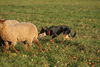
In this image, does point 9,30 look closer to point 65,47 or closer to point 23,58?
point 23,58

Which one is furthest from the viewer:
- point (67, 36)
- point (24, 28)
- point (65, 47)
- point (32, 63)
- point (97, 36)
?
point (97, 36)

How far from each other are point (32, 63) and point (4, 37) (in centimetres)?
174

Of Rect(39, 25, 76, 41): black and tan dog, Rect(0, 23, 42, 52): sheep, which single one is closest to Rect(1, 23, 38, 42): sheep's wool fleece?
Rect(0, 23, 42, 52): sheep

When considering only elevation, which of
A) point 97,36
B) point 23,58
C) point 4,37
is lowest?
point 97,36

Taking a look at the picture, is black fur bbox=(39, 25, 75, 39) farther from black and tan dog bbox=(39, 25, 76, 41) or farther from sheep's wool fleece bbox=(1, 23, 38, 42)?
sheep's wool fleece bbox=(1, 23, 38, 42)

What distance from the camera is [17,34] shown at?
31.2ft

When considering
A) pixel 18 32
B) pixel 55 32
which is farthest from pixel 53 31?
pixel 18 32

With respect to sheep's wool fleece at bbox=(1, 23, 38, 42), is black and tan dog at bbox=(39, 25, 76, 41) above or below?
below

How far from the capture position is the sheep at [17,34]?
9.24 meters

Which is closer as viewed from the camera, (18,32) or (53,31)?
(18,32)

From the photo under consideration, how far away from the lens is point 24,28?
9750 millimetres

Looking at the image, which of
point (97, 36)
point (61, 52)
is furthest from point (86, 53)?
point (97, 36)

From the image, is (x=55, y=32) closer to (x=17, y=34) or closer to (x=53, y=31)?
(x=53, y=31)

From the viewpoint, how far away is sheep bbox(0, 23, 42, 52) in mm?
9243
